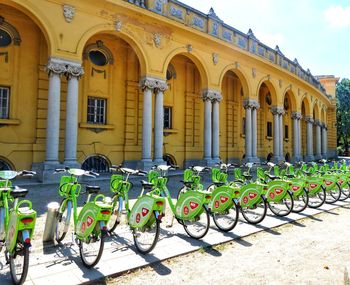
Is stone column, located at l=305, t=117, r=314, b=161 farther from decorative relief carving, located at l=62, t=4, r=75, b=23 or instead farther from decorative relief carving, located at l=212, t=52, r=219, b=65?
decorative relief carving, located at l=62, t=4, r=75, b=23

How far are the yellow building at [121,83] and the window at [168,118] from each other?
0.20 feet

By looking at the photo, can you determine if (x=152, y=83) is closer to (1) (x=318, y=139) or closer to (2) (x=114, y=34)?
(2) (x=114, y=34)

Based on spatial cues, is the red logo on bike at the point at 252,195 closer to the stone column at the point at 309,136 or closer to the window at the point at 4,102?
the window at the point at 4,102

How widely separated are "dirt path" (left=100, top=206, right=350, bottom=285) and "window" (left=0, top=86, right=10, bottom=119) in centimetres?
1049

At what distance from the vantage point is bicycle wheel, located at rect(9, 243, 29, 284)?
10.6 feet

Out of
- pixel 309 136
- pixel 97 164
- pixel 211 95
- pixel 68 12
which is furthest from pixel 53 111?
pixel 309 136

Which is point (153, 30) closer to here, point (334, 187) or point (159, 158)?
point (159, 158)

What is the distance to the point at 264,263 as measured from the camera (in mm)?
4246

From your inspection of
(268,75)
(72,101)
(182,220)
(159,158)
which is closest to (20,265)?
(182,220)

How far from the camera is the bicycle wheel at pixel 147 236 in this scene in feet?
14.4

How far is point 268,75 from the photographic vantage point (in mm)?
20766

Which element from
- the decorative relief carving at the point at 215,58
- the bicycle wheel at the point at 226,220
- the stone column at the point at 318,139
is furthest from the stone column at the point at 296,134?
the bicycle wheel at the point at 226,220

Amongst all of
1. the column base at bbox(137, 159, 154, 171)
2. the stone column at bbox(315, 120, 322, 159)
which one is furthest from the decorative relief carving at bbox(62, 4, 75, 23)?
the stone column at bbox(315, 120, 322, 159)

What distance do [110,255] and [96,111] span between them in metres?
10.7
